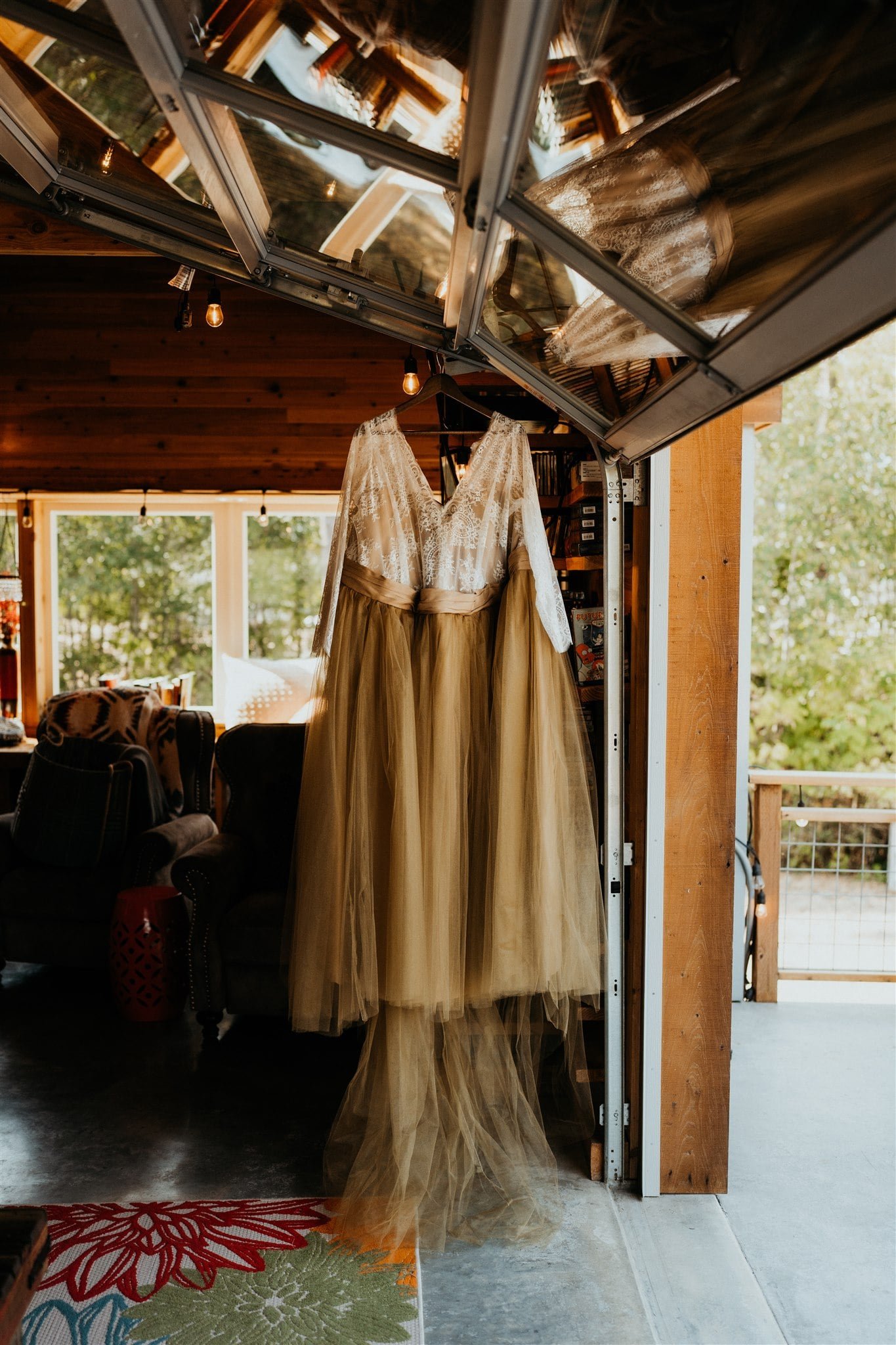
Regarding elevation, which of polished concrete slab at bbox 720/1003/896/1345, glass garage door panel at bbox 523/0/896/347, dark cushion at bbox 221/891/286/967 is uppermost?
glass garage door panel at bbox 523/0/896/347

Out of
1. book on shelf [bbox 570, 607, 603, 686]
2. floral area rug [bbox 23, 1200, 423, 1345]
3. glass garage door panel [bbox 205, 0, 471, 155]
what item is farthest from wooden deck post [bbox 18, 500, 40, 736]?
glass garage door panel [bbox 205, 0, 471, 155]

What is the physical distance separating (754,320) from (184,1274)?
2.13m

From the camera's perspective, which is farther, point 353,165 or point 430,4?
point 353,165

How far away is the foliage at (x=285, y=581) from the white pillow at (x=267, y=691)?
256 mm

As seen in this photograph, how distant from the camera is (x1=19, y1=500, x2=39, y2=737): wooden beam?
5.91m

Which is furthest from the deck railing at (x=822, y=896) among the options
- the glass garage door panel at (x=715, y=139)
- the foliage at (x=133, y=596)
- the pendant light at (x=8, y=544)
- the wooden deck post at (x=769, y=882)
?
the pendant light at (x=8, y=544)

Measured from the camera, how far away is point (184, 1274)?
2.11 metres

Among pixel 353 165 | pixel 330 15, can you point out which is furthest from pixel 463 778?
pixel 330 15

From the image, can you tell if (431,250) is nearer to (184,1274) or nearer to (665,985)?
(665,985)

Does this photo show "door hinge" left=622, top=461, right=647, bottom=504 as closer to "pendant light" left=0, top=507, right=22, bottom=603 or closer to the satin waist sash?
the satin waist sash

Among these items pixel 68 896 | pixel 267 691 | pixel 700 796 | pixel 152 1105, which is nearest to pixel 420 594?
pixel 700 796

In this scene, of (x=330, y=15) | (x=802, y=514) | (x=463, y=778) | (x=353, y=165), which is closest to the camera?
(x=330, y=15)

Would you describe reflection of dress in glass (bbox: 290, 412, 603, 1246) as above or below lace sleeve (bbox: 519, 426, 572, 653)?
below

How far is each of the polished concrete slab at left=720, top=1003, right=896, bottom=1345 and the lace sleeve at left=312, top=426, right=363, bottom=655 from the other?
5.47 ft
